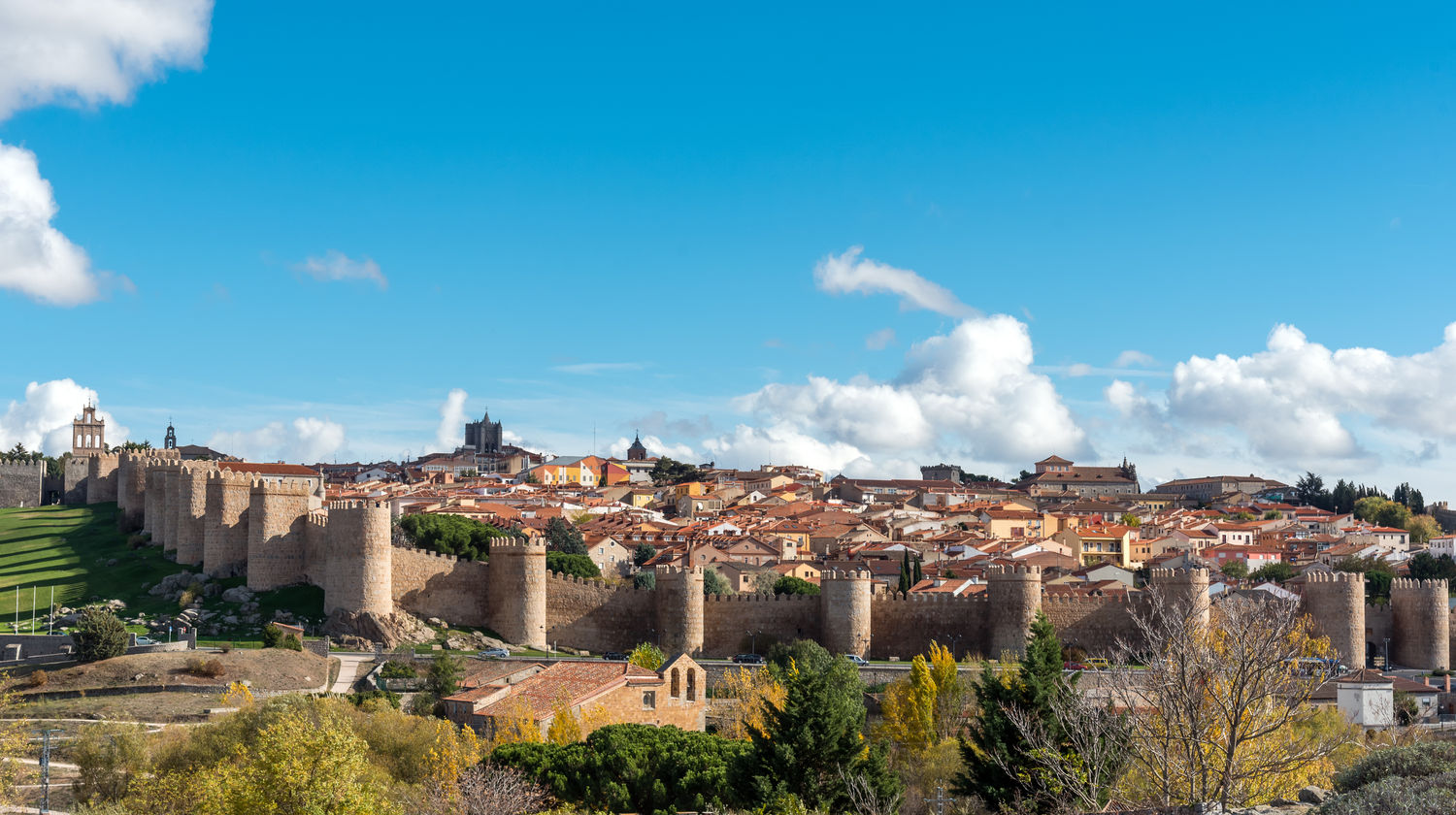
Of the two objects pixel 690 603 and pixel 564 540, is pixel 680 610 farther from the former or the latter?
pixel 564 540

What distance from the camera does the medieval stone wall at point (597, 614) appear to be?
4962 cm

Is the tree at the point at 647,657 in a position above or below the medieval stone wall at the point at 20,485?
below

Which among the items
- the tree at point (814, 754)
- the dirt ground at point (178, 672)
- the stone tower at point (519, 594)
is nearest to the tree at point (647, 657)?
the stone tower at point (519, 594)

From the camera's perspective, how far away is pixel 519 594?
48.8m

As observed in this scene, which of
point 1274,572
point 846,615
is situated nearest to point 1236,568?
point 1274,572

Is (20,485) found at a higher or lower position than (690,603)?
higher

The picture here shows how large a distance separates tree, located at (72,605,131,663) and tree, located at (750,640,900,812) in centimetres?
2318

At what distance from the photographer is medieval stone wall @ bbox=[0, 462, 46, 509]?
248ft

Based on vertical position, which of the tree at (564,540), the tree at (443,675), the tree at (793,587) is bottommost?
the tree at (443,675)

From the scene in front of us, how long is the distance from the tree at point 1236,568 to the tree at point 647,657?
30.8 m

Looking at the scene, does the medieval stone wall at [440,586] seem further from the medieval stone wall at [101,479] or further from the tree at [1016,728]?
the medieval stone wall at [101,479]

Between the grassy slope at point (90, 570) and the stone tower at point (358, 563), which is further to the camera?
the grassy slope at point (90, 570)

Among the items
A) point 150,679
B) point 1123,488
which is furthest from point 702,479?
point 150,679

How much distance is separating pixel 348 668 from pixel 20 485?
41593mm
